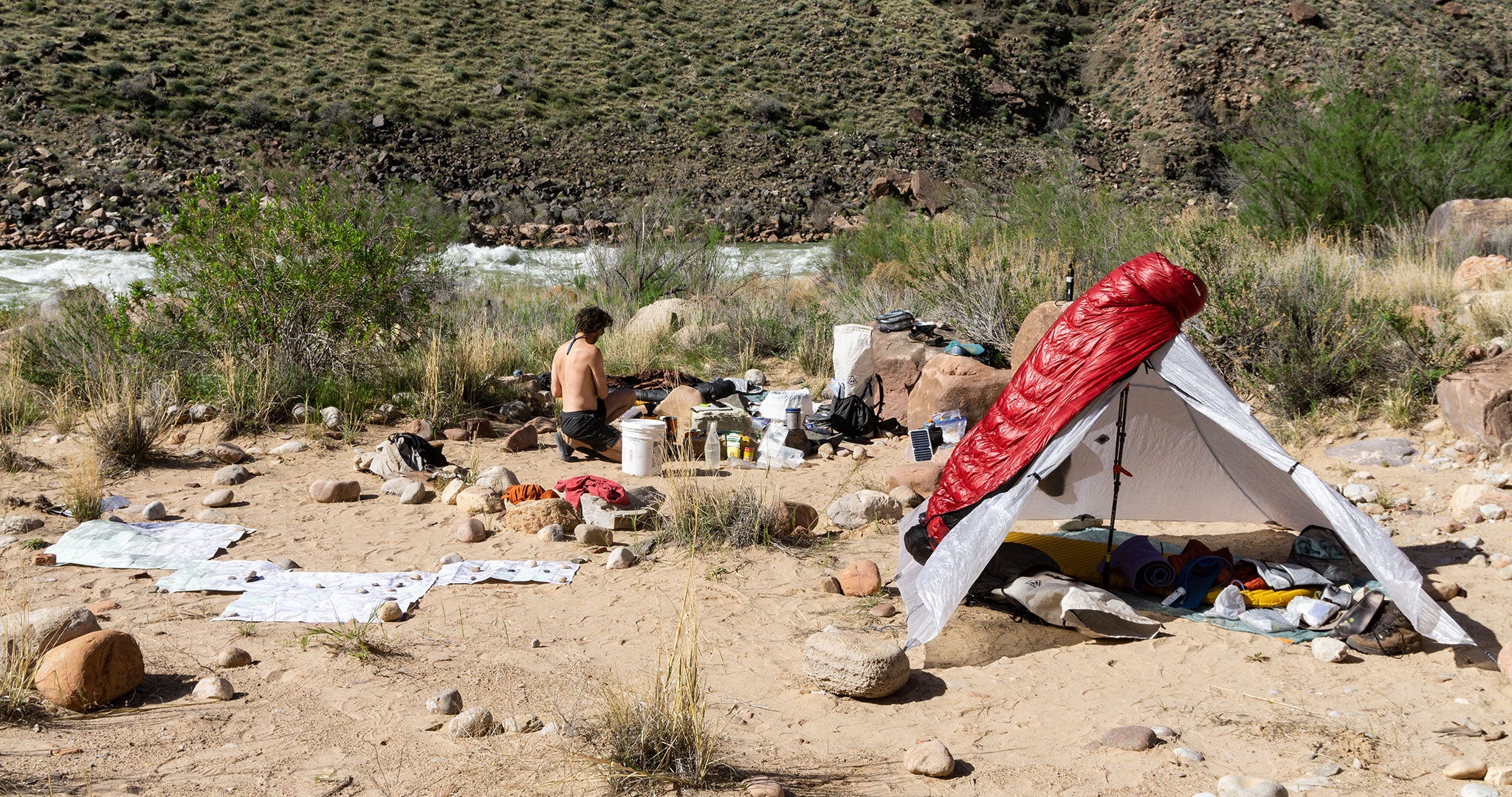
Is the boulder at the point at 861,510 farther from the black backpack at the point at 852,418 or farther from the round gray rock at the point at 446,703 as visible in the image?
the round gray rock at the point at 446,703

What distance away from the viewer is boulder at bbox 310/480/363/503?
6043mm

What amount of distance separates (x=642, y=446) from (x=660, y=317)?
201 inches

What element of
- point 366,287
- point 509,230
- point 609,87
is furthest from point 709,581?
point 609,87

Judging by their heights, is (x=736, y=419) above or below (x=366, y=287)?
below

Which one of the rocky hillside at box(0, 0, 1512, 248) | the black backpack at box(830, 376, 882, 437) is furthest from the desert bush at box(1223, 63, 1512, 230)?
the rocky hillside at box(0, 0, 1512, 248)

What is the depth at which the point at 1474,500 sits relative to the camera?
17.1 feet

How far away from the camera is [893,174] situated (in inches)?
1257

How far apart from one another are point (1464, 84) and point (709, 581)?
38449 mm

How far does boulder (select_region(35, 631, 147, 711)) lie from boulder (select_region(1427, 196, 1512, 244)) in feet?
37.7

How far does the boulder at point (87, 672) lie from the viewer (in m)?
3.17

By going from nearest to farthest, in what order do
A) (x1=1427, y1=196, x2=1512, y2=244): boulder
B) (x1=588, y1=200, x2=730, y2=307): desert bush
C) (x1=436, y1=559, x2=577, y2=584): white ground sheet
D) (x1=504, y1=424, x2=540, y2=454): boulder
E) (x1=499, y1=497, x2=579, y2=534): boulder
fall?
(x1=436, y1=559, x2=577, y2=584): white ground sheet, (x1=499, y1=497, x2=579, y2=534): boulder, (x1=504, y1=424, x2=540, y2=454): boulder, (x1=1427, y1=196, x2=1512, y2=244): boulder, (x1=588, y1=200, x2=730, y2=307): desert bush

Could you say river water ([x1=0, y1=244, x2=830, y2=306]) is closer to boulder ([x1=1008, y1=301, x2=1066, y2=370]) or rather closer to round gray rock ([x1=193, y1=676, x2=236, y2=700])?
boulder ([x1=1008, y1=301, x2=1066, y2=370])

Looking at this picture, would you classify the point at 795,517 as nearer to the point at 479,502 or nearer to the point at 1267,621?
the point at 479,502

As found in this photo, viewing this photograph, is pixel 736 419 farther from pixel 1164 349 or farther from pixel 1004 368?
pixel 1164 349
